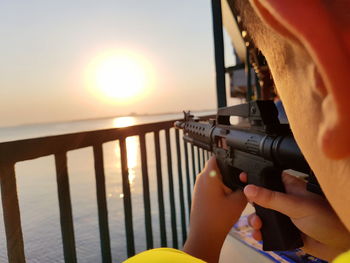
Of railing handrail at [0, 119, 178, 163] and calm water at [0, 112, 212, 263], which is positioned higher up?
railing handrail at [0, 119, 178, 163]

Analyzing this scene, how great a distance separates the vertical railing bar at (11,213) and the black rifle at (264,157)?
3.10 feet

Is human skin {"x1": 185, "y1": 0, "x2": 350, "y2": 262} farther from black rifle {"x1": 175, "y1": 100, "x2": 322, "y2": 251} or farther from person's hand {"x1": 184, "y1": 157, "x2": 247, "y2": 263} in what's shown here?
person's hand {"x1": 184, "y1": 157, "x2": 247, "y2": 263}

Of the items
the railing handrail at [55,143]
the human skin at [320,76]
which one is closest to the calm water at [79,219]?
the railing handrail at [55,143]

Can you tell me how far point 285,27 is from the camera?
0.94ft

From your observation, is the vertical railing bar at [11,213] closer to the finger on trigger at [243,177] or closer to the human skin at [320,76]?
the finger on trigger at [243,177]

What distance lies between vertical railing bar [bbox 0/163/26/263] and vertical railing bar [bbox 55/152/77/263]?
0.24 metres

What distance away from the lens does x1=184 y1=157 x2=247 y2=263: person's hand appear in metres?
1.13

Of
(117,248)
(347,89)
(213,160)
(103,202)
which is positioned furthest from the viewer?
(117,248)

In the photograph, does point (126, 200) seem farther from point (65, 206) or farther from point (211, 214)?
point (211, 214)

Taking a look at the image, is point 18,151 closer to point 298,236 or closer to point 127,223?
point 127,223

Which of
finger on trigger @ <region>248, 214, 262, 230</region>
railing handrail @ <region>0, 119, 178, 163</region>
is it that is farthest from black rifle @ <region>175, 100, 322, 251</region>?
railing handrail @ <region>0, 119, 178, 163</region>

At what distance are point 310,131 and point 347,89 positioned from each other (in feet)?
0.25

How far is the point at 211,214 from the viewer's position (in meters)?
1.23

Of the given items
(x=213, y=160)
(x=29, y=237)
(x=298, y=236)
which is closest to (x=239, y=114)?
(x=213, y=160)
